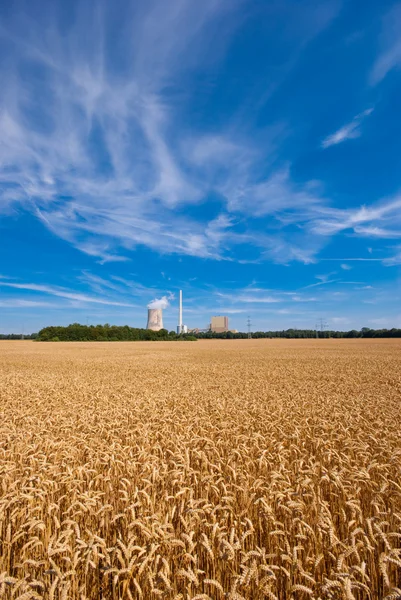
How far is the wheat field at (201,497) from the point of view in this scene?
315 cm

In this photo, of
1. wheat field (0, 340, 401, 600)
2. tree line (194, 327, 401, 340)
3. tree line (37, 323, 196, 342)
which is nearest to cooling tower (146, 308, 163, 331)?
tree line (37, 323, 196, 342)

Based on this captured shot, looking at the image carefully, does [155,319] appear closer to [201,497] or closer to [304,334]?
[304,334]

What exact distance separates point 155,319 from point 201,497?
500ft

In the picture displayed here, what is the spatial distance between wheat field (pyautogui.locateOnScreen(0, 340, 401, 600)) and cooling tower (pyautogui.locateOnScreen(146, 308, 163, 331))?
138702 mm

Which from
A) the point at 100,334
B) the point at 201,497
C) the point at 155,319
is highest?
the point at 155,319

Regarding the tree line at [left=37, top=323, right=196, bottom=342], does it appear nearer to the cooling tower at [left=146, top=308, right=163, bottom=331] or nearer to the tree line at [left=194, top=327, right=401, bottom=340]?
the cooling tower at [left=146, top=308, right=163, bottom=331]

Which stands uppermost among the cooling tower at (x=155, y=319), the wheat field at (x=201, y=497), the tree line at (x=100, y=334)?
the cooling tower at (x=155, y=319)

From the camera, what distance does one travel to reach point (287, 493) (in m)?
4.64

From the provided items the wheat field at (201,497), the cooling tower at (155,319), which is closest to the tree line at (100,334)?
the cooling tower at (155,319)

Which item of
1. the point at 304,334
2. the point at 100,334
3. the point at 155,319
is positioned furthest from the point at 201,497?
the point at 304,334

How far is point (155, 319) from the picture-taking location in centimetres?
15562

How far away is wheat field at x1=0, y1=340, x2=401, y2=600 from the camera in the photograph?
3.15 metres

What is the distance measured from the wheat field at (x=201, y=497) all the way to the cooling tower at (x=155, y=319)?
139 m

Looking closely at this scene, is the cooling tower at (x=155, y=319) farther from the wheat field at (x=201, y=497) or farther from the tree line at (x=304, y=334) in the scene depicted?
the wheat field at (x=201, y=497)
